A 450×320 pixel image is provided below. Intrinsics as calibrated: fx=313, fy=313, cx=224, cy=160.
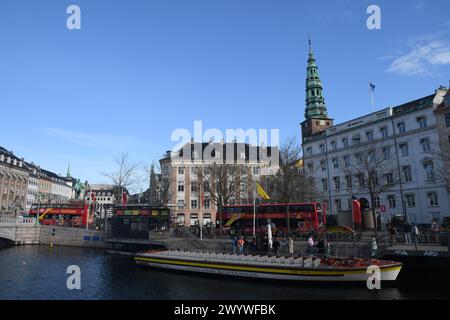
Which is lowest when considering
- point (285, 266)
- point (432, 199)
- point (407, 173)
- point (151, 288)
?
point (151, 288)

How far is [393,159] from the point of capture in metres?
49.9

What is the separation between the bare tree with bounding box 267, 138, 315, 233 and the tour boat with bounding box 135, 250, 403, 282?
1059 centimetres

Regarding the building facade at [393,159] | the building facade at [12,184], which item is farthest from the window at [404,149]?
the building facade at [12,184]

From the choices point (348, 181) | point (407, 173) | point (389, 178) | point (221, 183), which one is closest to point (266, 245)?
point (221, 183)

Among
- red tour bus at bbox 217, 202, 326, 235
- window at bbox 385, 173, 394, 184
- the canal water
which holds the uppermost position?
window at bbox 385, 173, 394, 184

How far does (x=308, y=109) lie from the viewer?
70.6 m

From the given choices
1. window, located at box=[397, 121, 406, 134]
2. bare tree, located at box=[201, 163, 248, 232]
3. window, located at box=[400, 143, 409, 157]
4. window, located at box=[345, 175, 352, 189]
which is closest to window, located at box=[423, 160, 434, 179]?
window, located at box=[400, 143, 409, 157]

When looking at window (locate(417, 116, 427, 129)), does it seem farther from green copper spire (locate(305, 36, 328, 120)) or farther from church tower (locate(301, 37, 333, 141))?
green copper spire (locate(305, 36, 328, 120))

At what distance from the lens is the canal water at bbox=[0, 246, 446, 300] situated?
65.5 ft

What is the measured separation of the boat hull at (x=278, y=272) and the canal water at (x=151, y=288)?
21.5 inches

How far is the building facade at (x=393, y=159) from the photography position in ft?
146

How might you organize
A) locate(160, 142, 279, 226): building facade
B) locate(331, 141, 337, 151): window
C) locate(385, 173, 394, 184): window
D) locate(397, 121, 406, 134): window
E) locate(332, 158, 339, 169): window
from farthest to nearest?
locate(160, 142, 279, 226): building facade → locate(331, 141, 337, 151): window → locate(332, 158, 339, 169): window → locate(385, 173, 394, 184): window → locate(397, 121, 406, 134): window

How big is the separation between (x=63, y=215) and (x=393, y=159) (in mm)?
58080

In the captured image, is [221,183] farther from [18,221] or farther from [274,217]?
[18,221]
